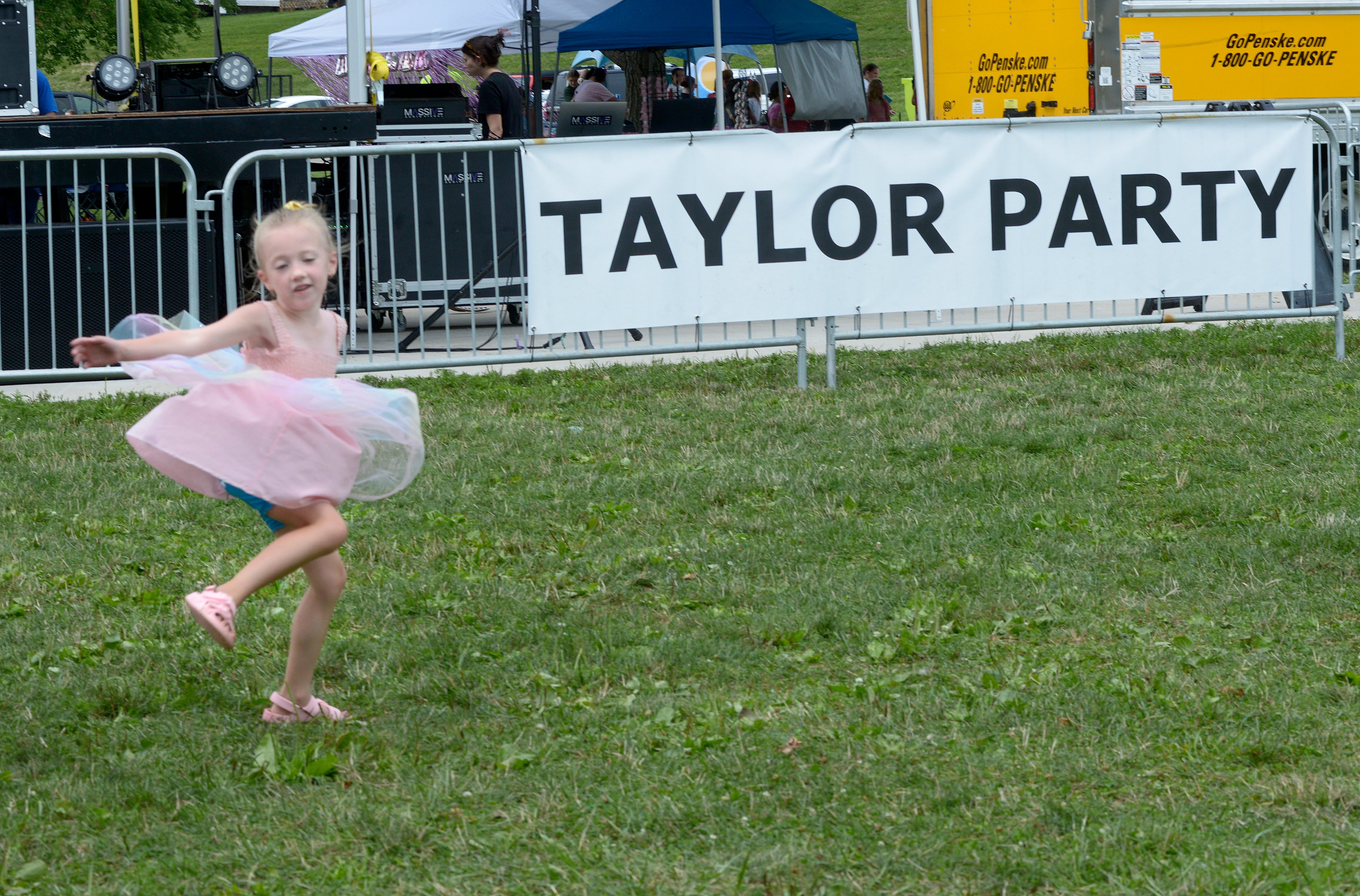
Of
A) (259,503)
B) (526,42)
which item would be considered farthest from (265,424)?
(526,42)

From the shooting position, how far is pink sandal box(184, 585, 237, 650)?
3.54m

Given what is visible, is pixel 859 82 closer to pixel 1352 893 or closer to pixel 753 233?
pixel 753 233

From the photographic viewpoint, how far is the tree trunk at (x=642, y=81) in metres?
21.7

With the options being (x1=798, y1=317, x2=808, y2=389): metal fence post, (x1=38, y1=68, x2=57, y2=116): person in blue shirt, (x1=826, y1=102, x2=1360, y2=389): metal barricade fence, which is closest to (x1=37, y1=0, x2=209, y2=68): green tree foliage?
(x1=38, y1=68, x2=57, y2=116): person in blue shirt

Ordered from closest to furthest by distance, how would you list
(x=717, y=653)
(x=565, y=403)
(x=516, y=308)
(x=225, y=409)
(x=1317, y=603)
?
(x=225, y=409) → (x=717, y=653) → (x=1317, y=603) → (x=565, y=403) → (x=516, y=308)

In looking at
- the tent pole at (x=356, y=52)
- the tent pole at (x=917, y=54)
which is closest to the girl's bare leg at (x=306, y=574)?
the tent pole at (x=356, y=52)

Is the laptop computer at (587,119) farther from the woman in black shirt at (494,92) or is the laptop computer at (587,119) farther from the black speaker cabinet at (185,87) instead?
the woman in black shirt at (494,92)

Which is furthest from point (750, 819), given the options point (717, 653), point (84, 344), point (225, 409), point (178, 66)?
point (178, 66)

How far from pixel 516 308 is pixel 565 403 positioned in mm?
3468

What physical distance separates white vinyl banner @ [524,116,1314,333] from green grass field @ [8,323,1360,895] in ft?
4.44

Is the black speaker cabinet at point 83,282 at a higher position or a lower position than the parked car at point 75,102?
lower

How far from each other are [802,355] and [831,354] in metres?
0.18

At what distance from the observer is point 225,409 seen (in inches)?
145

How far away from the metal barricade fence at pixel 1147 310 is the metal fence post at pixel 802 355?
134mm
